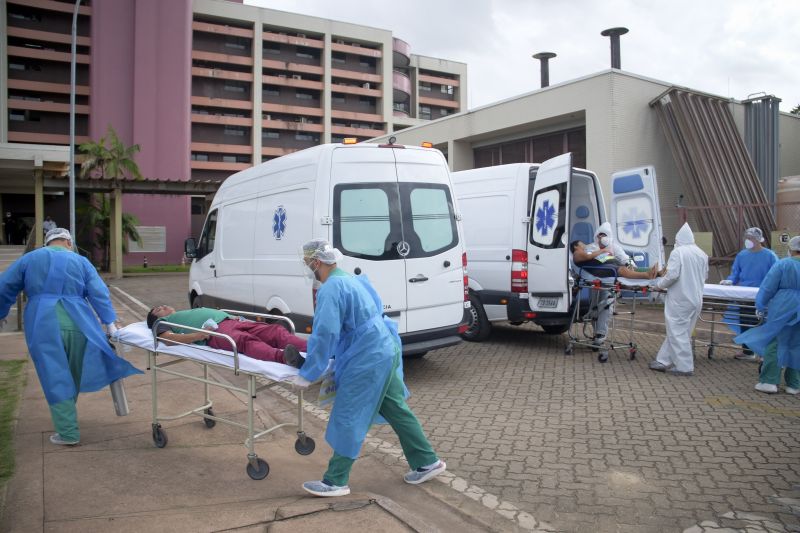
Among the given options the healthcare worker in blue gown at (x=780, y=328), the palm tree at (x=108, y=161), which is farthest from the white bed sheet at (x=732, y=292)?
the palm tree at (x=108, y=161)

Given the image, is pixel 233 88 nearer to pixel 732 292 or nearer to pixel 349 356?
pixel 732 292

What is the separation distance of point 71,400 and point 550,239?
6353 mm

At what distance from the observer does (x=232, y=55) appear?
5681 cm

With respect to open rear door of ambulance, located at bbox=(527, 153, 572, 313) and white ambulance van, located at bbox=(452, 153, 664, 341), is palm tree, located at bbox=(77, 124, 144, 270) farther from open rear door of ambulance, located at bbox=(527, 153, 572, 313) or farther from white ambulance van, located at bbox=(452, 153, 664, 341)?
open rear door of ambulance, located at bbox=(527, 153, 572, 313)

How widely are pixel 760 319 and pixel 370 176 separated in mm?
5039

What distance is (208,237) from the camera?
33.3 feet

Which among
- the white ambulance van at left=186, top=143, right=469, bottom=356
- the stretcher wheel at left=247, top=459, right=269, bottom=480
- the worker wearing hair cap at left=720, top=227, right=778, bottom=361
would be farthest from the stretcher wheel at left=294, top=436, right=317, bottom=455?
the worker wearing hair cap at left=720, top=227, right=778, bottom=361

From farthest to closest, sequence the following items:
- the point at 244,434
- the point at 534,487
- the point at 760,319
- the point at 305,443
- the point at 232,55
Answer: the point at 232,55
the point at 760,319
the point at 244,434
the point at 305,443
the point at 534,487

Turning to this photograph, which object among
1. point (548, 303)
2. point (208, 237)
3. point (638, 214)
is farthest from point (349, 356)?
point (638, 214)

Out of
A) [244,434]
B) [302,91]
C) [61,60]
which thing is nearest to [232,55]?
[302,91]

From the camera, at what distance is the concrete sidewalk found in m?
3.61

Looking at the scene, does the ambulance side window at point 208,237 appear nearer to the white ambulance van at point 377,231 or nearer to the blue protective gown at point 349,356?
the white ambulance van at point 377,231

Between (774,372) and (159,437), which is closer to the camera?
(159,437)

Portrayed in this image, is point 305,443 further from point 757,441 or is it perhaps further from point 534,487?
point 757,441
